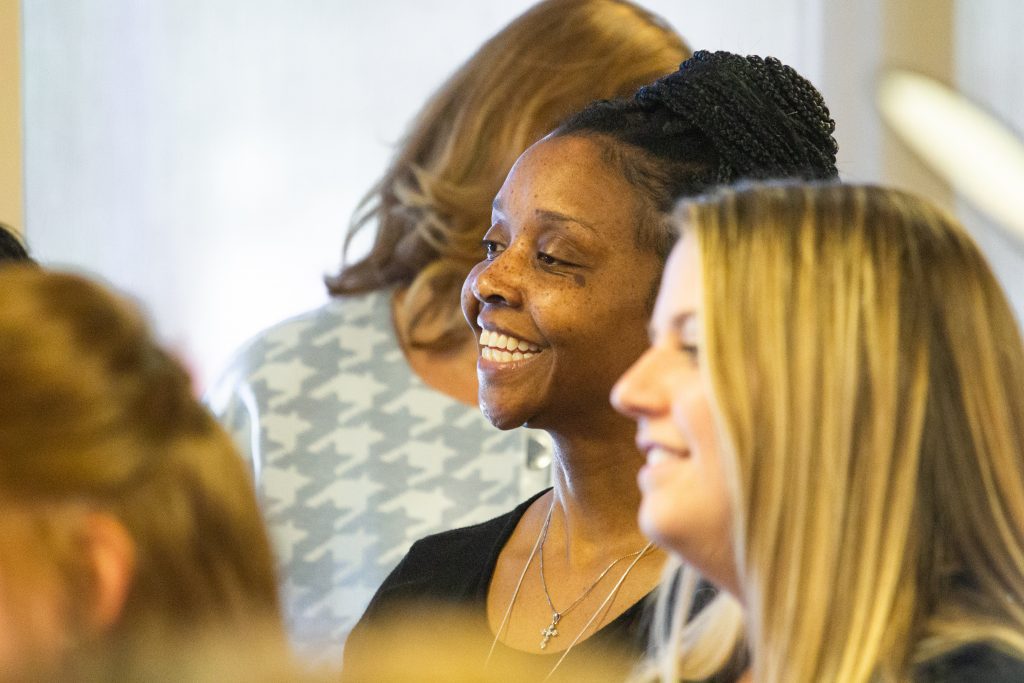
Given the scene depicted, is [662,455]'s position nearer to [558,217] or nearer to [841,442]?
[841,442]

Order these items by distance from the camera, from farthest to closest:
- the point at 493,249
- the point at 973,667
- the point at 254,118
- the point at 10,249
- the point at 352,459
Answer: the point at 254,118, the point at 352,459, the point at 10,249, the point at 493,249, the point at 973,667

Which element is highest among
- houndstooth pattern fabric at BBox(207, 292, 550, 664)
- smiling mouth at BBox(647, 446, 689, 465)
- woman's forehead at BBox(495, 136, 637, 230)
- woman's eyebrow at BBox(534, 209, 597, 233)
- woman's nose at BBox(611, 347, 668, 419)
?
woman's forehead at BBox(495, 136, 637, 230)

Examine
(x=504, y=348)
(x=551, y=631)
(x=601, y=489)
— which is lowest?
(x=551, y=631)

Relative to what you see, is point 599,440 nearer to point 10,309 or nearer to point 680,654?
point 680,654

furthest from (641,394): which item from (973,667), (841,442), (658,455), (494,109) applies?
(494,109)

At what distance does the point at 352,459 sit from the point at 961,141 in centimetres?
145

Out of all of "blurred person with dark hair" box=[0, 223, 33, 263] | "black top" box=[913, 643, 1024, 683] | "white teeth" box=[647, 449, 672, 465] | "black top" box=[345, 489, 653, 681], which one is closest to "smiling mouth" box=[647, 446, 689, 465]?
"white teeth" box=[647, 449, 672, 465]

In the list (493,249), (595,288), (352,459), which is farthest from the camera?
(352,459)

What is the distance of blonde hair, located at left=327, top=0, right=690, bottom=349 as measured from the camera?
86.6 inches

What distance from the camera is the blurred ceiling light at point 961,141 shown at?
9.48 ft

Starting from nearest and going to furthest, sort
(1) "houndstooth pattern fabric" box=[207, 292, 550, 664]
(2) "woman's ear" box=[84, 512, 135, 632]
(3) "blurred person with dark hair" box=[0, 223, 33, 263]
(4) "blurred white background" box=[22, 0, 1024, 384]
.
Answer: (2) "woman's ear" box=[84, 512, 135, 632], (3) "blurred person with dark hair" box=[0, 223, 33, 263], (1) "houndstooth pattern fabric" box=[207, 292, 550, 664], (4) "blurred white background" box=[22, 0, 1024, 384]

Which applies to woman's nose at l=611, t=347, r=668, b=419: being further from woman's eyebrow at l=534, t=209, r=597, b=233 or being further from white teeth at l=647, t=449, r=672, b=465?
woman's eyebrow at l=534, t=209, r=597, b=233

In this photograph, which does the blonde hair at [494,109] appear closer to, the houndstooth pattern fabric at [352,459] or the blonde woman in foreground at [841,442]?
the houndstooth pattern fabric at [352,459]

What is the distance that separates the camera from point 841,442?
3.91 ft
